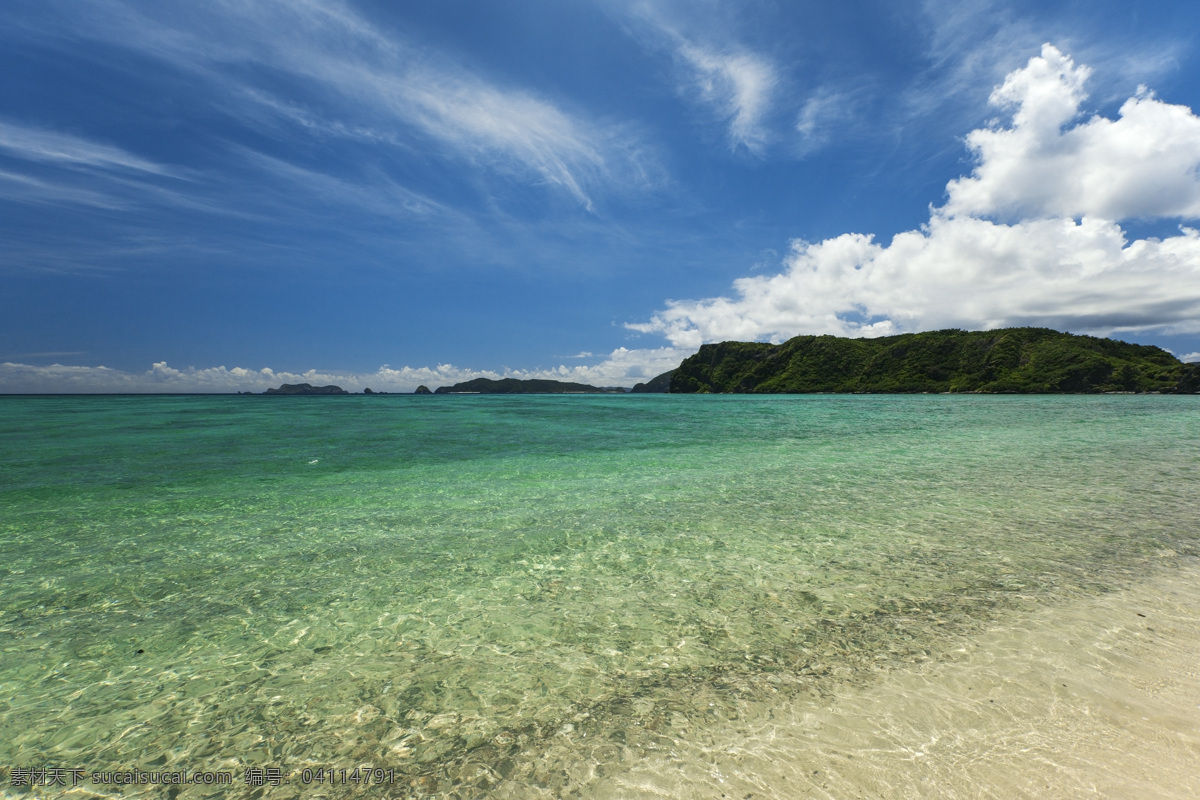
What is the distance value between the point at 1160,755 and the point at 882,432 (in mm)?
29029

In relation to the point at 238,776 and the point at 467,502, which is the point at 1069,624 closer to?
the point at 238,776

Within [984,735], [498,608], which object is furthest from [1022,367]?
[498,608]

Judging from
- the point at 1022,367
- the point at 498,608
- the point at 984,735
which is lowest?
the point at 498,608

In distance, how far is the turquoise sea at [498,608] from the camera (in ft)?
12.0

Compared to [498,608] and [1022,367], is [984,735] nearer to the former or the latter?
[498,608]

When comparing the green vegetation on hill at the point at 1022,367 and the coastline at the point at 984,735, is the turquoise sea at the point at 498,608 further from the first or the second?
the green vegetation on hill at the point at 1022,367

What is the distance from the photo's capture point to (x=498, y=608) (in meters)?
5.97

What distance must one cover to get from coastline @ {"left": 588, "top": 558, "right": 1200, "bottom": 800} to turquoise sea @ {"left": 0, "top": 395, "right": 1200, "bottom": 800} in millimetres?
118

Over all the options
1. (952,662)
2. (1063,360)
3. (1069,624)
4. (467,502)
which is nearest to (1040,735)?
(952,662)

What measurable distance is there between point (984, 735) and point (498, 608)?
4.78 m

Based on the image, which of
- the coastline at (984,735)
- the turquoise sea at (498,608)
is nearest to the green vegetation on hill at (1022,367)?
the turquoise sea at (498,608)

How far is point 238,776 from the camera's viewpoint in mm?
3422

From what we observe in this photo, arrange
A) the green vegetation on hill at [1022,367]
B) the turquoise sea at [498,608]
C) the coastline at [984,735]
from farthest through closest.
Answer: the green vegetation on hill at [1022,367] → the turquoise sea at [498,608] → the coastline at [984,735]

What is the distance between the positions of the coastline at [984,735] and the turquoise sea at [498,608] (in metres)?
0.12
